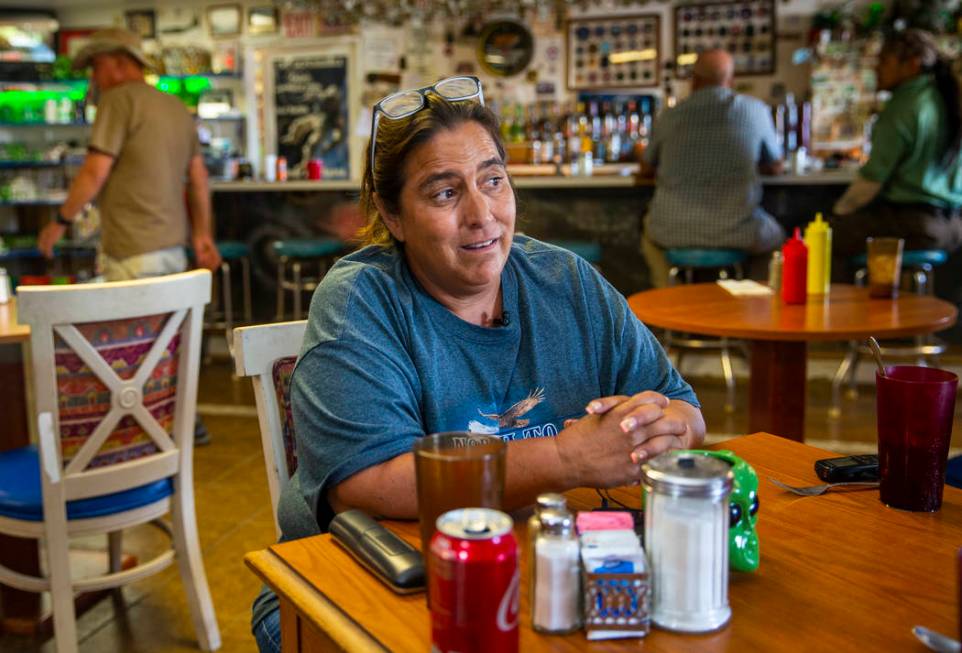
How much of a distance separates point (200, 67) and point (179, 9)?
69 centimetres

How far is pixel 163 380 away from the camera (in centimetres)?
239

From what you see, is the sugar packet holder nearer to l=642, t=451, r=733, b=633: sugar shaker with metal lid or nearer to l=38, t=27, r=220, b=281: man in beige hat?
l=642, t=451, r=733, b=633: sugar shaker with metal lid

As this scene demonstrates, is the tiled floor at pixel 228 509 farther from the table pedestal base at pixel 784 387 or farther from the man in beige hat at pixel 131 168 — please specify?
the table pedestal base at pixel 784 387

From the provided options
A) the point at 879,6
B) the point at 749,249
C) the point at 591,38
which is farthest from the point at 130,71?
the point at 879,6

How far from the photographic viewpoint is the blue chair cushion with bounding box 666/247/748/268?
4.65 meters

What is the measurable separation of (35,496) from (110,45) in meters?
2.47

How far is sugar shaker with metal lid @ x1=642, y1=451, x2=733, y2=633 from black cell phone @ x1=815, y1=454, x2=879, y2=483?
484 millimetres

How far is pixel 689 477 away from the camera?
0.82 m

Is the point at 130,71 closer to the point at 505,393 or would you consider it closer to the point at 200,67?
the point at 505,393

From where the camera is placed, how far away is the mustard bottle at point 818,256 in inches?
117

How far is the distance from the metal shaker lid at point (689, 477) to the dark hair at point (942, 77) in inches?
164

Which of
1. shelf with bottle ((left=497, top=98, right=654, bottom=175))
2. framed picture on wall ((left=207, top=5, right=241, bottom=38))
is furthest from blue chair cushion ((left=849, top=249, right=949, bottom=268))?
framed picture on wall ((left=207, top=5, right=241, bottom=38))

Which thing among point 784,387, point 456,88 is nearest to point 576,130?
point 784,387

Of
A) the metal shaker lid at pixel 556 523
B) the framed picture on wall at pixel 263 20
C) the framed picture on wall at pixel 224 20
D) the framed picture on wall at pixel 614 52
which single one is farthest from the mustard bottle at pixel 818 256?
the framed picture on wall at pixel 224 20
